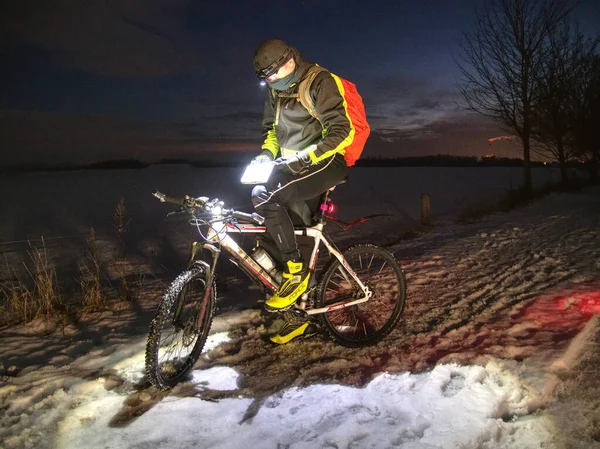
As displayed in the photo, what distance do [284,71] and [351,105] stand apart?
0.60 metres

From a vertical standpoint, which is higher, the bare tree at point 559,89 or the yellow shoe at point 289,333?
the bare tree at point 559,89

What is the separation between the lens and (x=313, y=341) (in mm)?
3967

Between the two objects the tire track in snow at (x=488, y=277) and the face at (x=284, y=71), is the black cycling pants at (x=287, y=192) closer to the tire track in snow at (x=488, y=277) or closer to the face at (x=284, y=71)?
the face at (x=284, y=71)

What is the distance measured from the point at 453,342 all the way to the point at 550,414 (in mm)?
1223

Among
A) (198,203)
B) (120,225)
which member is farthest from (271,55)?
(120,225)

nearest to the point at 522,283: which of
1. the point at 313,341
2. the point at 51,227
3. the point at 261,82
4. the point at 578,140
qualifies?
the point at 313,341

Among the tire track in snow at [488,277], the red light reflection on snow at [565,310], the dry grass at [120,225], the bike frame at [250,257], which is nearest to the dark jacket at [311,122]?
the bike frame at [250,257]

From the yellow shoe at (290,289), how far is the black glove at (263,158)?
900 millimetres

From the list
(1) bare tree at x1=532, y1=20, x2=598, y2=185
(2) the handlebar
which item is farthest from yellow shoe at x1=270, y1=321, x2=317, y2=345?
(1) bare tree at x1=532, y1=20, x2=598, y2=185

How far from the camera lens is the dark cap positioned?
3.24 meters

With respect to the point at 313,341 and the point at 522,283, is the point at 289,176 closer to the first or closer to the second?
the point at 313,341

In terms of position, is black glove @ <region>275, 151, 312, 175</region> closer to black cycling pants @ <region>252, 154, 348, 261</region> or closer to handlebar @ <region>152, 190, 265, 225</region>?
black cycling pants @ <region>252, 154, 348, 261</region>

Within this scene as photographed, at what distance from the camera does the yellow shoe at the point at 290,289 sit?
350cm

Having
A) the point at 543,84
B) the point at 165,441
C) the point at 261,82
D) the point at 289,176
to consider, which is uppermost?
the point at 543,84
